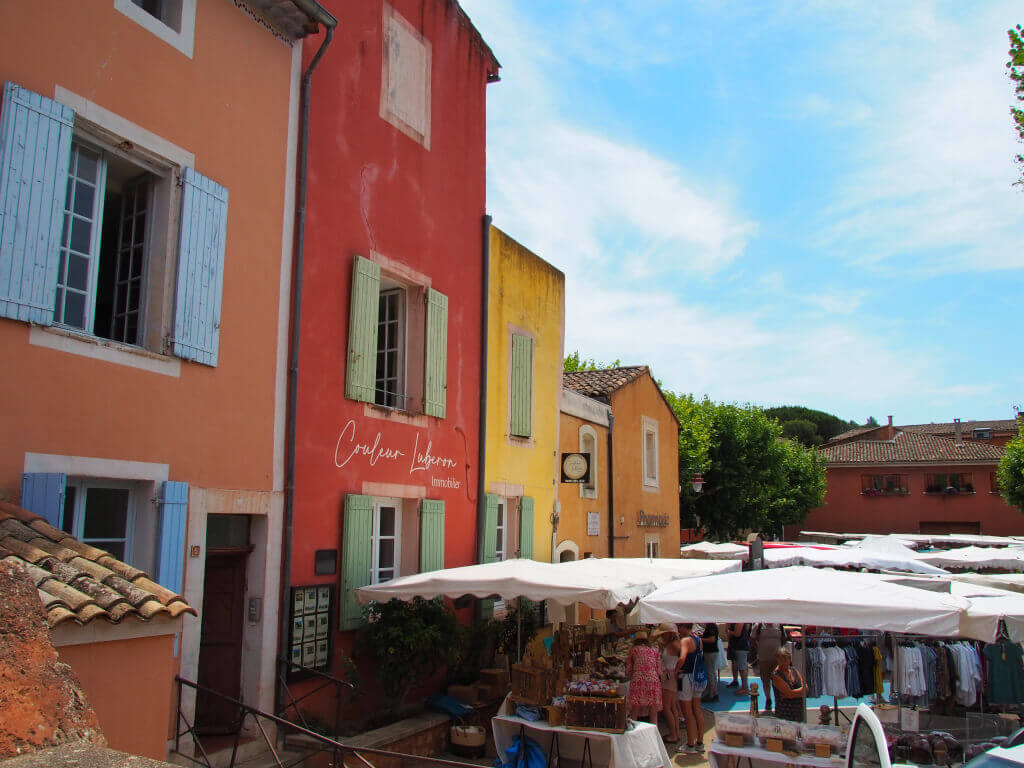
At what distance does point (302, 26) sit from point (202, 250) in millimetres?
2982

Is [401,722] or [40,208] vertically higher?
[40,208]

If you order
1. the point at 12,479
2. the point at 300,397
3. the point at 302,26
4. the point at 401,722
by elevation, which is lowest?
the point at 401,722

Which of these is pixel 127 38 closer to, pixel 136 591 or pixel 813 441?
pixel 136 591

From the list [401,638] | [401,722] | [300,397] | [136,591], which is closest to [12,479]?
[136,591]

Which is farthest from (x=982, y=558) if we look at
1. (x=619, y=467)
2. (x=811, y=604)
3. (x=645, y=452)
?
(x=811, y=604)

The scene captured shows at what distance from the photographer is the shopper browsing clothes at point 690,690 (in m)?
9.95

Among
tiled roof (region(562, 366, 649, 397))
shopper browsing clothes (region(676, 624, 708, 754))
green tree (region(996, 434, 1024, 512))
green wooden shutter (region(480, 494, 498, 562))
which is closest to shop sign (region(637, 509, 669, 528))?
tiled roof (region(562, 366, 649, 397))

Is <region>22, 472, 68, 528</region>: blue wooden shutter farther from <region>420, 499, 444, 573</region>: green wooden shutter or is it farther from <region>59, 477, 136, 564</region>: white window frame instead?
<region>420, 499, 444, 573</region>: green wooden shutter

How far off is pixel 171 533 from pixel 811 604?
5.68 metres

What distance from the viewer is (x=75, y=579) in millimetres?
4762

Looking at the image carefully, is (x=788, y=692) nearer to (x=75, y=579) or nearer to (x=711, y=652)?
(x=711, y=652)

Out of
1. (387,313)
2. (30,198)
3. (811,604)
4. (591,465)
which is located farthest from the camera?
(591,465)

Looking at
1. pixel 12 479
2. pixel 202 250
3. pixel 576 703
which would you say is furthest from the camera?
pixel 576 703

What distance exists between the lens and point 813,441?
68.6m
